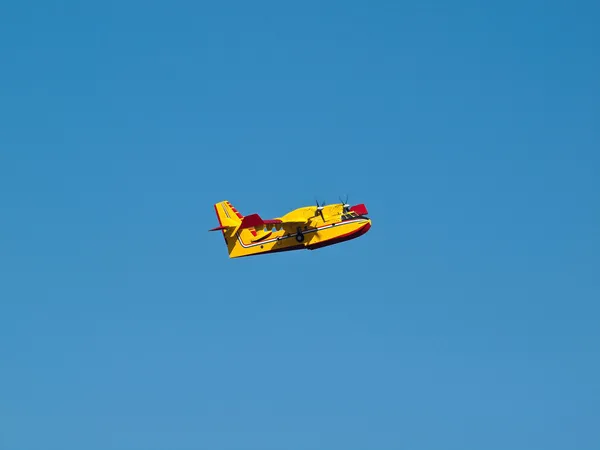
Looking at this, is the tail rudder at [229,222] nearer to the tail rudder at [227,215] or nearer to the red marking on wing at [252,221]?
the tail rudder at [227,215]

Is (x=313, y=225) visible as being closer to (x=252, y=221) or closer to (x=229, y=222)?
(x=252, y=221)

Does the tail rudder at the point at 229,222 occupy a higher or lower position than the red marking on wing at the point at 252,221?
higher

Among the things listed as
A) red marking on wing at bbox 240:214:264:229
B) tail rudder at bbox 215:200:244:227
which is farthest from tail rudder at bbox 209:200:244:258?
red marking on wing at bbox 240:214:264:229

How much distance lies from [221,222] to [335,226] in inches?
645

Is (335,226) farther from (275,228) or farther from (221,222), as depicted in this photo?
(221,222)

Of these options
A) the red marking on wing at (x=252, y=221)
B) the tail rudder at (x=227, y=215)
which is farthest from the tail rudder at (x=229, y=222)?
the red marking on wing at (x=252, y=221)

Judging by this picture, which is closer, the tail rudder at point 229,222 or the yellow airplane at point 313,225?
the yellow airplane at point 313,225

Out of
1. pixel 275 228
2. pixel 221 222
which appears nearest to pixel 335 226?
pixel 275 228

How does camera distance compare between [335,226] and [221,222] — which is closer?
[335,226]

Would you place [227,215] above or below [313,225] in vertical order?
above

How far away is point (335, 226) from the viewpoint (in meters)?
136

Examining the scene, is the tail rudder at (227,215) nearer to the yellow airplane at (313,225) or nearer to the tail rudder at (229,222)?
the tail rudder at (229,222)

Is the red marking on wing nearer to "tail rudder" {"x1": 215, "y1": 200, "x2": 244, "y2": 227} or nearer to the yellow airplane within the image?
the yellow airplane

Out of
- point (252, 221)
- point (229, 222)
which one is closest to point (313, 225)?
point (252, 221)
